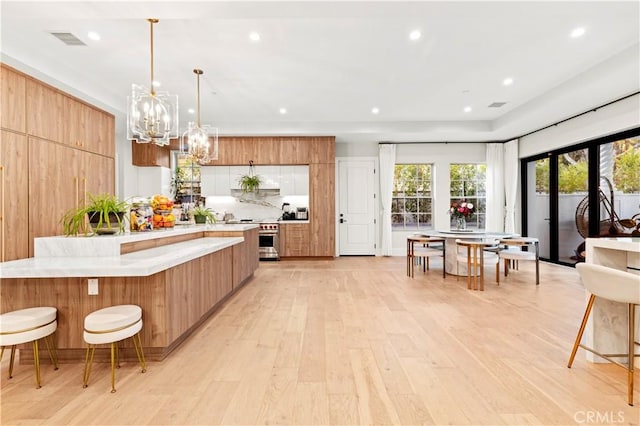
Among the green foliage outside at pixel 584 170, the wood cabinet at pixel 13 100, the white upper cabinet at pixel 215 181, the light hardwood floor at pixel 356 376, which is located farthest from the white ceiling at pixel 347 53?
the light hardwood floor at pixel 356 376

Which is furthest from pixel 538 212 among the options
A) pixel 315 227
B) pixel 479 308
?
pixel 315 227

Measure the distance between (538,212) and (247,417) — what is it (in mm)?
7584

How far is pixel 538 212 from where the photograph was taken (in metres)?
6.98

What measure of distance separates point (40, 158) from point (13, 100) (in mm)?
680

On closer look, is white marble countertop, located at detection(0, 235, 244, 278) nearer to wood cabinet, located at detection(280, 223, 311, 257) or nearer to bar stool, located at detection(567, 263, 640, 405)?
bar stool, located at detection(567, 263, 640, 405)

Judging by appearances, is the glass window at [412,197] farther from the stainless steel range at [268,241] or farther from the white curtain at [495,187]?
the stainless steel range at [268,241]

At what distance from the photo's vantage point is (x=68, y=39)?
3518 mm

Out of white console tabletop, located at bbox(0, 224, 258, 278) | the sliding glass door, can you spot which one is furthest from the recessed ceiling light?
white console tabletop, located at bbox(0, 224, 258, 278)

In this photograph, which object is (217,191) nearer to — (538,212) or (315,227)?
(315,227)

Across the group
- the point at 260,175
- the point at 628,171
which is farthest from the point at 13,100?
the point at 628,171

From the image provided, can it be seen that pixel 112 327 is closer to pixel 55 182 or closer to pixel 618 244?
pixel 55 182

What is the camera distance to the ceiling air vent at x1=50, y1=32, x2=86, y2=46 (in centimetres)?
341

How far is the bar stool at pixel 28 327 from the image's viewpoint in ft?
6.47

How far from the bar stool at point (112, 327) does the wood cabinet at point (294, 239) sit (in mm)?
4899
